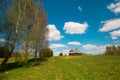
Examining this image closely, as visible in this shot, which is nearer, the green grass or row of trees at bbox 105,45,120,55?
the green grass

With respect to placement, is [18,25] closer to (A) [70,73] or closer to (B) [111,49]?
(A) [70,73]

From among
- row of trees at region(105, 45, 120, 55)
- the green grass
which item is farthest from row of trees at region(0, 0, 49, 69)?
row of trees at region(105, 45, 120, 55)

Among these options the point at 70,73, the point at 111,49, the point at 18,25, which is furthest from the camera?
the point at 111,49

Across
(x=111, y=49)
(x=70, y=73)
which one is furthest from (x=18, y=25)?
(x=111, y=49)

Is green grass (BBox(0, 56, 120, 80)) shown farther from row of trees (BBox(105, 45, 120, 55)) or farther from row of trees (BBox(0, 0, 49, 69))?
row of trees (BBox(105, 45, 120, 55))

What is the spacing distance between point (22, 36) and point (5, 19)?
404 centimetres

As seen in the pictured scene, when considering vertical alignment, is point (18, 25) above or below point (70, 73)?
above

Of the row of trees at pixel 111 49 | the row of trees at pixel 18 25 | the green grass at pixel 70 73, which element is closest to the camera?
the green grass at pixel 70 73

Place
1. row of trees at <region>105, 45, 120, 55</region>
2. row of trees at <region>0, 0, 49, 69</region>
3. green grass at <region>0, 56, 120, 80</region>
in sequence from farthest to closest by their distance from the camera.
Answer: row of trees at <region>105, 45, 120, 55</region> < row of trees at <region>0, 0, 49, 69</region> < green grass at <region>0, 56, 120, 80</region>

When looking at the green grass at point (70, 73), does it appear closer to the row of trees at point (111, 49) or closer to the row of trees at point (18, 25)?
the row of trees at point (18, 25)

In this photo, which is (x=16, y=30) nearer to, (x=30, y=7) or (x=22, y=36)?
(x=22, y=36)

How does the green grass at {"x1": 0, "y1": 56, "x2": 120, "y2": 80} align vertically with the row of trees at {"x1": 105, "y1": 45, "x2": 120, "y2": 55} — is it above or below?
below

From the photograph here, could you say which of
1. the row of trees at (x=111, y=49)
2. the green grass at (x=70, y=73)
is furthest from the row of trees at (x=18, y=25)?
the row of trees at (x=111, y=49)

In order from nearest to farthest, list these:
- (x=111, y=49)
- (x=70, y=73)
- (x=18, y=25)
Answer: (x=70, y=73) → (x=18, y=25) → (x=111, y=49)
